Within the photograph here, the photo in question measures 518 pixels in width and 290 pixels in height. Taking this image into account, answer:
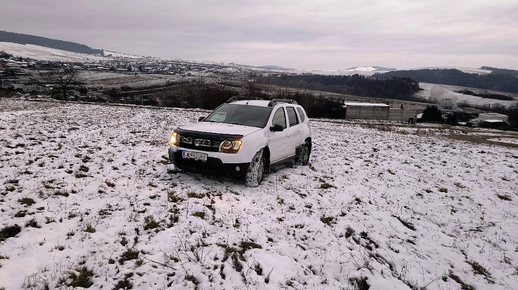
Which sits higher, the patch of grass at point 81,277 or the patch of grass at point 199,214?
the patch of grass at point 199,214

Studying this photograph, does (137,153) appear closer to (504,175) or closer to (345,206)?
(345,206)

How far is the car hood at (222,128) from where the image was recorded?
21.8ft

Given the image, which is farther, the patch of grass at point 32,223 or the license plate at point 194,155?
the license plate at point 194,155

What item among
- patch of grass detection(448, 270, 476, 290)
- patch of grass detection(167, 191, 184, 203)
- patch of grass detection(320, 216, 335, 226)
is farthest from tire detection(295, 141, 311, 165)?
patch of grass detection(448, 270, 476, 290)

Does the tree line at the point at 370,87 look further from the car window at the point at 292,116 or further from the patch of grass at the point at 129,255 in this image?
the patch of grass at the point at 129,255

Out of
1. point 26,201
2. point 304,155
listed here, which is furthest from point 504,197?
point 26,201

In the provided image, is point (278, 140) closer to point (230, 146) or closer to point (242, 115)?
point (242, 115)

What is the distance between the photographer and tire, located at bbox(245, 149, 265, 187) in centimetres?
677

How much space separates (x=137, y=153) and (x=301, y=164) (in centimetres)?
527

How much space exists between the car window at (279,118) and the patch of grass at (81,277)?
5249 mm

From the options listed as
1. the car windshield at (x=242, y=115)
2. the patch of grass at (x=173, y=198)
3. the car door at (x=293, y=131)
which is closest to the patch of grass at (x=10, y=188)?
the patch of grass at (x=173, y=198)

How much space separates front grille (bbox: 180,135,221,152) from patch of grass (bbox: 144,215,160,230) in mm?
1945

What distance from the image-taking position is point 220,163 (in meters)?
6.32

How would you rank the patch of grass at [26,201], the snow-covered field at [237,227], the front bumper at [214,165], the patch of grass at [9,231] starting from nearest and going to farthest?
1. the snow-covered field at [237,227]
2. the patch of grass at [9,231]
3. the patch of grass at [26,201]
4. the front bumper at [214,165]
